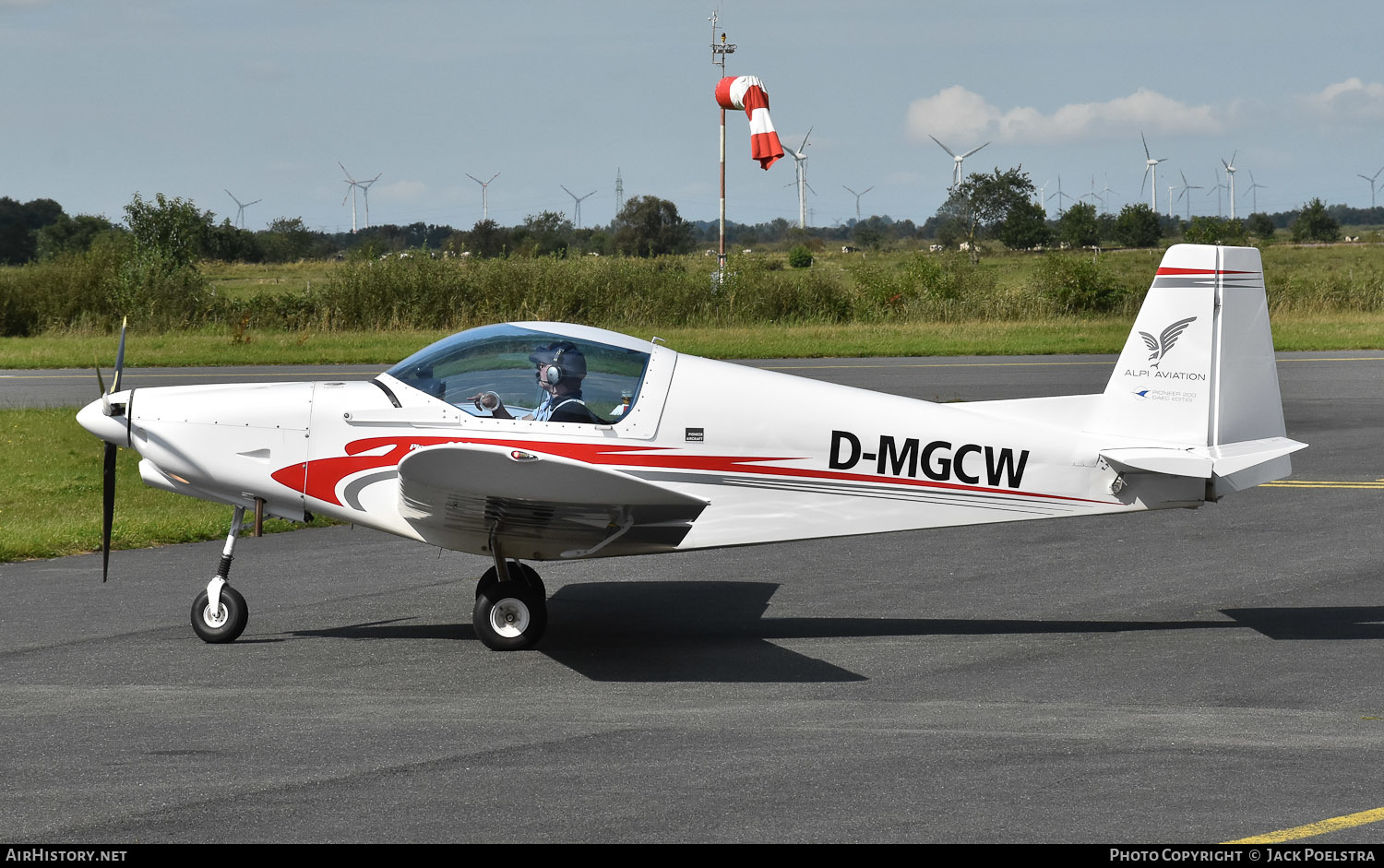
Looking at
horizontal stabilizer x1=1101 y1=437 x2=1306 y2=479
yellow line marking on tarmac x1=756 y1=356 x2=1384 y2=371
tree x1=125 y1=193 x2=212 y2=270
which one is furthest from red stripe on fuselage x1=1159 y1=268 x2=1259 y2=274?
tree x1=125 y1=193 x2=212 y2=270

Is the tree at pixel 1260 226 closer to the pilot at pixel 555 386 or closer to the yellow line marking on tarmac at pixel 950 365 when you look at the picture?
the yellow line marking on tarmac at pixel 950 365

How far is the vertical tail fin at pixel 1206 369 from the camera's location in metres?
7.39

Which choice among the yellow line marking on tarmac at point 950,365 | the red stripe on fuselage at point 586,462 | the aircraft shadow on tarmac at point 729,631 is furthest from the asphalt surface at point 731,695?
the yellow line marking on tarmac at point 950,365

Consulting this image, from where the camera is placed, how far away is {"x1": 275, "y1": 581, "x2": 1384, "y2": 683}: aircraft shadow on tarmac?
7004 mm

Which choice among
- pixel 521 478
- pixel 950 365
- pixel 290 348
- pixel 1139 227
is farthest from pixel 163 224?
pixel 1139 227

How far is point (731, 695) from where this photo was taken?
6.48 meters

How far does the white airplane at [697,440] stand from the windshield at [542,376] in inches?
0.4

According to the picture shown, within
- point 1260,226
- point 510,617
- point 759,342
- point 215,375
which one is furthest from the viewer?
point 1260,226

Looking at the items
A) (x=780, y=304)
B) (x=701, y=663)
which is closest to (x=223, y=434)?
(x=701, y=663)

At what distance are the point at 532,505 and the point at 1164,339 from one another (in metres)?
4.01

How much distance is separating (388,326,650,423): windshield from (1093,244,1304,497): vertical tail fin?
2994 mm

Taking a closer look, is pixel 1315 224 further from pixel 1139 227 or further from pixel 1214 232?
pixel 1214 232

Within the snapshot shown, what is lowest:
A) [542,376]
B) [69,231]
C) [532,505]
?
[532,505]

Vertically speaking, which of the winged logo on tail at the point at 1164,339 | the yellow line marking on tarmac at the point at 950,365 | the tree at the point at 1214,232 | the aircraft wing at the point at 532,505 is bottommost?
the aircraft wing at the point at 532,505
